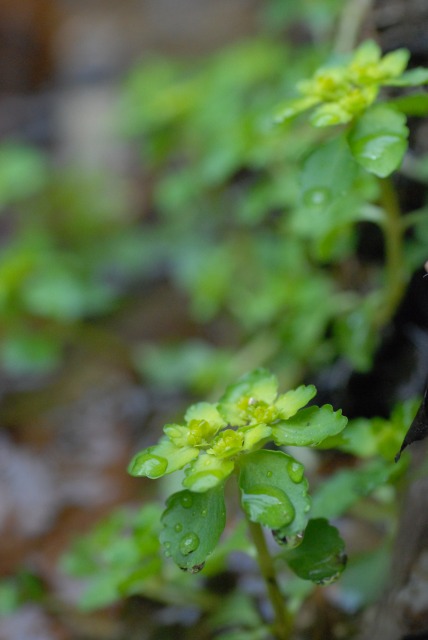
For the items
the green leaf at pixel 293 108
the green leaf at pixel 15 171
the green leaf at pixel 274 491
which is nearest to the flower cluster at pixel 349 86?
the green leaf at pixel 293 108

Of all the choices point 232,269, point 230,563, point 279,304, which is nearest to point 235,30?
point 232,269

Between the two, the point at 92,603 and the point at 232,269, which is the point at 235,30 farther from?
the point at 92,603

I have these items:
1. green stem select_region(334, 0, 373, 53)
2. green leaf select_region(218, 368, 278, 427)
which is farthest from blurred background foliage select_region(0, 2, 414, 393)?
green leaf select_region(218, 368, 278, 427)

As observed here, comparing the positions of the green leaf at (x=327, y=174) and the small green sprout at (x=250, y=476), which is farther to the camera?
the green leaf at (x=327, y=174)

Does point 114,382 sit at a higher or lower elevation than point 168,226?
lower

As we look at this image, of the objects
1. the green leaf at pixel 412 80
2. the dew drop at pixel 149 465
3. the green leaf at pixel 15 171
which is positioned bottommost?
the dew drop at pixel 149 465

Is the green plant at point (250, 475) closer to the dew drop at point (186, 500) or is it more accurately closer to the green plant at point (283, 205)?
the dew drop at point (186, 500)

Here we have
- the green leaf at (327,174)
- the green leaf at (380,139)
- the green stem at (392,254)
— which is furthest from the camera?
the green stem at (392,254)
